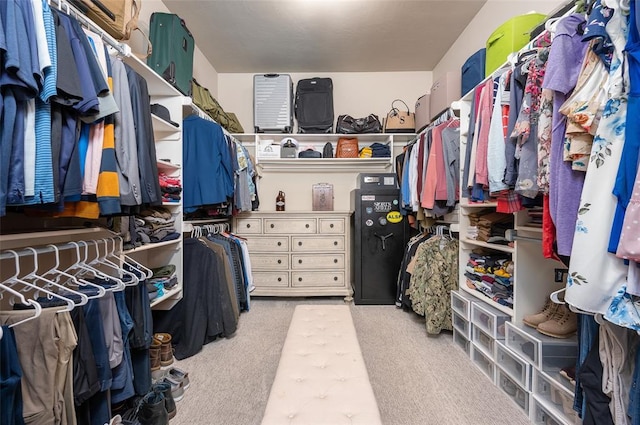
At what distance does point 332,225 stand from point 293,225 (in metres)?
0.45

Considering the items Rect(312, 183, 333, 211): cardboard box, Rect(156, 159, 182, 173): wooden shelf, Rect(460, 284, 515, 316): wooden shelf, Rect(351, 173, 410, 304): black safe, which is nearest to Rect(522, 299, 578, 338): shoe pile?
Rect(460, 284, 515, 316): wooden shelf

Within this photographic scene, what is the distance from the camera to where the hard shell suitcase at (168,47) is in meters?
2.07

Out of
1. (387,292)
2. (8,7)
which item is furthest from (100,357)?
(387,292)

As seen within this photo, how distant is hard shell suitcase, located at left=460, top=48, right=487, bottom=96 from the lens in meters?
2.16

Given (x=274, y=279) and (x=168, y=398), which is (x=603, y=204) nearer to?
(x=168, y=398)

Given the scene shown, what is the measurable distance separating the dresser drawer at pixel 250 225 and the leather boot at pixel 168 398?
1867mm

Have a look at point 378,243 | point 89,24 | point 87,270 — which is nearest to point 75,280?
point 87,270

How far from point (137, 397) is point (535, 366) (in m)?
2.05

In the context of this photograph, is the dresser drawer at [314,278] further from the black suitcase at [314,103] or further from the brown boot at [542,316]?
the brown boot at [542,316]

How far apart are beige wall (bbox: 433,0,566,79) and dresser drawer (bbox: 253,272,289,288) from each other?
2.98 m

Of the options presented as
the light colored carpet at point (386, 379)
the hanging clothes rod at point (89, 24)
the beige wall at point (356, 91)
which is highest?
the beige wall at point (356, 91)

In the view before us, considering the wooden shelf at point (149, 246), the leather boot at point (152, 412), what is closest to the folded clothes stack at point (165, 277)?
the wooden shelf at point (149, 246)

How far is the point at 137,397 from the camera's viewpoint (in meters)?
1.47

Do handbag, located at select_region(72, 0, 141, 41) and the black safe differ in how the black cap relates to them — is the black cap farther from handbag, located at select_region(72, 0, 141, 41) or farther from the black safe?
the black safe
